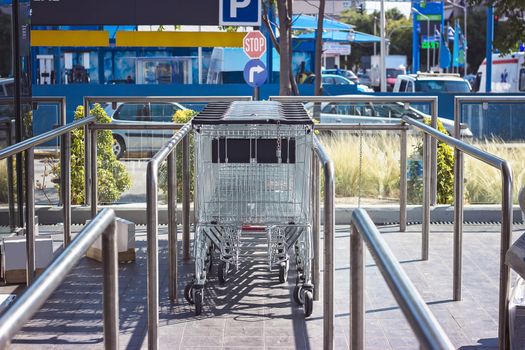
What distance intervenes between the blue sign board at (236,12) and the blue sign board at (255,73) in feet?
9.36

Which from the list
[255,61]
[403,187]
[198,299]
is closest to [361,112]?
[403,187]

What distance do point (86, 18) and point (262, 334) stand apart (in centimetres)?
691

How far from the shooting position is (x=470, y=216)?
10.0m

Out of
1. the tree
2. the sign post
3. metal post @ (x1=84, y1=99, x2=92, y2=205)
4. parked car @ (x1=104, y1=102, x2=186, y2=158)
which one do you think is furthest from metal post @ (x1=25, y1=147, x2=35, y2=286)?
the sign post

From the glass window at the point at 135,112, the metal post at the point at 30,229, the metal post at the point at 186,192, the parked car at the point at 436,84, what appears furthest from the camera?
the parked car at the point at 436,84

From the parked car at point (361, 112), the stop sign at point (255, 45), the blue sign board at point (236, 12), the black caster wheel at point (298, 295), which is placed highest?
the blue sign board at point (236, 12)

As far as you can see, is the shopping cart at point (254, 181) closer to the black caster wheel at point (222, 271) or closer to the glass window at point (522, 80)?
the black caster wheel at point (222, 271)

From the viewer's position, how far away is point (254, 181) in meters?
6.62

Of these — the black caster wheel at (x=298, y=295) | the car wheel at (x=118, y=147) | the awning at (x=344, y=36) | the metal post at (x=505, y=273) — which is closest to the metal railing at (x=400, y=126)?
Answer: the car wheel at (x=118, y=147)

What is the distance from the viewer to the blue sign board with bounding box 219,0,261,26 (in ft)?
38.2

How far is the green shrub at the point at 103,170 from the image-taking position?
32.5ft

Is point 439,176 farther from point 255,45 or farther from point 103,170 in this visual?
point 255,45

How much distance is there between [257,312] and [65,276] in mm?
3781

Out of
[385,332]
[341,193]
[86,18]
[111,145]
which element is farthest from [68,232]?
[86,18]
